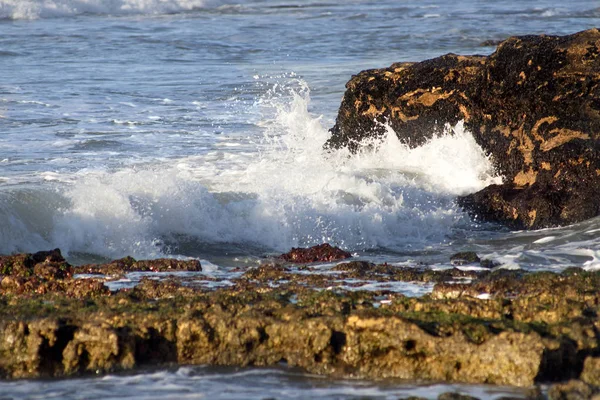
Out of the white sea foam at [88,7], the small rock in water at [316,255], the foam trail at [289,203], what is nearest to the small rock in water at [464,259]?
the small rock in water at [316,255]

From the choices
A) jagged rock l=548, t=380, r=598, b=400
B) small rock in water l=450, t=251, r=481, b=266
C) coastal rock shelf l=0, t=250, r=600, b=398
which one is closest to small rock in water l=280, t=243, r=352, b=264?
small rock in water l=450, t=251, r=481, b=266

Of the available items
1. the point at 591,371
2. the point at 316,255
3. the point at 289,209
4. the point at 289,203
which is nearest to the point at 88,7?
the point at 289,203

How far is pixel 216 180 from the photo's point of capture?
391 inches

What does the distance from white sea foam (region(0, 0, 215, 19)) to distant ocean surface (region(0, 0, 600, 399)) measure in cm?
1025

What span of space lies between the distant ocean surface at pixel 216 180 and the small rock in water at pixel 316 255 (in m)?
0.51

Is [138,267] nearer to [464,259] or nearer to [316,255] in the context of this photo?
[316,255]

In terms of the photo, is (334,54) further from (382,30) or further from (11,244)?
(11,244)

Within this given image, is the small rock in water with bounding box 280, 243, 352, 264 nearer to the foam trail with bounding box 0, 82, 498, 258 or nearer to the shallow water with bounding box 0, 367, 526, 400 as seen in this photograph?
the foam trail with bounding box 0, 82, 498, 258

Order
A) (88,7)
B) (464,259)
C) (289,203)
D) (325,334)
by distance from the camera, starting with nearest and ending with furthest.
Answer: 1. (325,334)
2. (464,259)
3. (289,203)
4. (88,7)

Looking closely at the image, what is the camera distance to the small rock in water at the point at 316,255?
21.8 ft

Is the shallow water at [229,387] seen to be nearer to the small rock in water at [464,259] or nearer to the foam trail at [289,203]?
the small rock in water at [464,259]

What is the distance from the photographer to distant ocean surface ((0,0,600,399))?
6.70 meters

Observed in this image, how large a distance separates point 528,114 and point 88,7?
91.7 feet

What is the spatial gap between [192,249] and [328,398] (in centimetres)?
423
